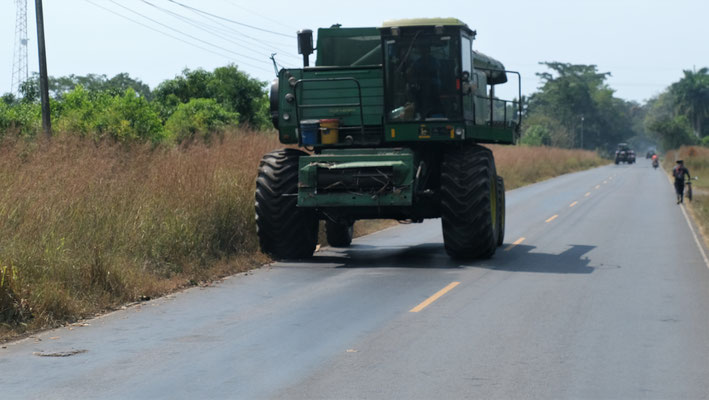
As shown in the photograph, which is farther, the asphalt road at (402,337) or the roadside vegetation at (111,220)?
the roadside vegetation at (111,220)

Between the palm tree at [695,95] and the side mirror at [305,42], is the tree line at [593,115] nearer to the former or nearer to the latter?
the palm tree at [695,95]

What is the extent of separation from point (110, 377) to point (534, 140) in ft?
321

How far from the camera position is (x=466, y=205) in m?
14.6

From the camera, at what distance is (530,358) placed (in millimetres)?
7961

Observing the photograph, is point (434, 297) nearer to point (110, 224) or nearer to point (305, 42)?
point (110, 224)

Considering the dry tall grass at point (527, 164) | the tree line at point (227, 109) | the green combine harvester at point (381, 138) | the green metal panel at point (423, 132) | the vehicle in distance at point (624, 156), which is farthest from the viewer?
the vehicle in distance at point (624, 156)

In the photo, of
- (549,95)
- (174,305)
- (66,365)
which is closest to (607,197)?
(174,305)

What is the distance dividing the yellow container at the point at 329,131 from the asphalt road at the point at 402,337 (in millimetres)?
2053

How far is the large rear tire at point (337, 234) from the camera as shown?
17688 mm

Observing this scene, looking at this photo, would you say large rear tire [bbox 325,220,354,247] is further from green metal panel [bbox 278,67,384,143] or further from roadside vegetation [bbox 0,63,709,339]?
green metal panel [bbox 278,67,384,143]

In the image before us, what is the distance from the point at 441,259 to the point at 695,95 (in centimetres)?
12262

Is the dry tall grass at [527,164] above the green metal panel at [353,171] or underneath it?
underneath

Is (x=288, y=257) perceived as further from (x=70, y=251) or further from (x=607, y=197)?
(x=607, y=197)

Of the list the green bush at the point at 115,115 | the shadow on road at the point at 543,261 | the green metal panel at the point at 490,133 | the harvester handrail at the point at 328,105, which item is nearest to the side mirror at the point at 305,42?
the harvester handrail at the point at 328,105
